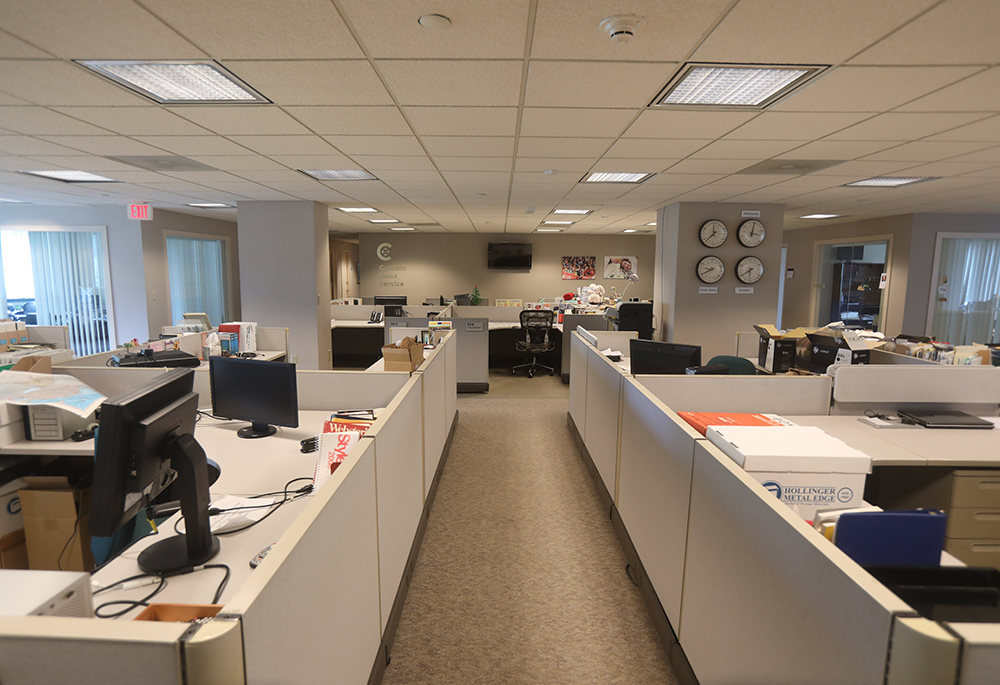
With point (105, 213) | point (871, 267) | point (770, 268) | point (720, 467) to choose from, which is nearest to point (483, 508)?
point (720, 467)

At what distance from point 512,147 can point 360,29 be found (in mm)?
1826

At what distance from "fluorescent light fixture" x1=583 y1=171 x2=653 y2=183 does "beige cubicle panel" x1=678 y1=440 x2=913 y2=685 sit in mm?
3544

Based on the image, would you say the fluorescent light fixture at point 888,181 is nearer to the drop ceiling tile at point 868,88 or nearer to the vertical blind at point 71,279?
the drop ceiling tile at point 868,88

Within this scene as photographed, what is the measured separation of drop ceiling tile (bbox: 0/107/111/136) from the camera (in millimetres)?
2795

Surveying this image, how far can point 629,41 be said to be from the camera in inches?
74.6

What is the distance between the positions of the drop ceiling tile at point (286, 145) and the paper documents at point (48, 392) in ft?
6.22

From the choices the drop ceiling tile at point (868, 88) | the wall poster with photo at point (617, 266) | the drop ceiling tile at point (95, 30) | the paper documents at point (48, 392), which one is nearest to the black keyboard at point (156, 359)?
the paper documents at point (48, 392)

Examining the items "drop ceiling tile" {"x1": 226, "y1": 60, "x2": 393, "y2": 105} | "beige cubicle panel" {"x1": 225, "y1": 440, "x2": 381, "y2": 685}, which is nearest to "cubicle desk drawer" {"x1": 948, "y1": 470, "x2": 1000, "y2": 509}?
"beige cubicle panel" {"x1": 225, "y1": 440, "x2": 381, "y2": 685}

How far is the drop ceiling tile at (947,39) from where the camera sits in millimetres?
1660

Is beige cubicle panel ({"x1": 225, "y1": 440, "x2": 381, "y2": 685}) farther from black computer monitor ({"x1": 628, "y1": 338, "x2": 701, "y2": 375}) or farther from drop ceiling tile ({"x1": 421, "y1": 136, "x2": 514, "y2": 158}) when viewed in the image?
drop ceiling tile ({"x1": 421, "y1": 136, "x2": 514, "y2": 158})

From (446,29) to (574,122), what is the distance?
1288 millimetres

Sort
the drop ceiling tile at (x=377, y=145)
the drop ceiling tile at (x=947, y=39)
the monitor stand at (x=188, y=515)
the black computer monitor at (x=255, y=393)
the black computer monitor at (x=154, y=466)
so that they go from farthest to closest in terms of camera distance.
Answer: the drop ceiling tile at (x=377, y=145), the black computer monitor at (x=255, y=393), the drop ceiling tile at (x=947, y=39), the monitor stand at (x=188, y=515), the black computer monitor at (x=154, y=466)

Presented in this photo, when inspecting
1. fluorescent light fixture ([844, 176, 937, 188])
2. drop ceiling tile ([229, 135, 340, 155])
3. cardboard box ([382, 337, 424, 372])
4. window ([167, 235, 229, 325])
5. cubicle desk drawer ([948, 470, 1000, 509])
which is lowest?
cubicle desk drawer ([948, 470, 1000, 509])

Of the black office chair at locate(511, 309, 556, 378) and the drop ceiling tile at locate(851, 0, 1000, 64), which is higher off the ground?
the drop ceiling tile at locate(851, 0, 1000, 64)
